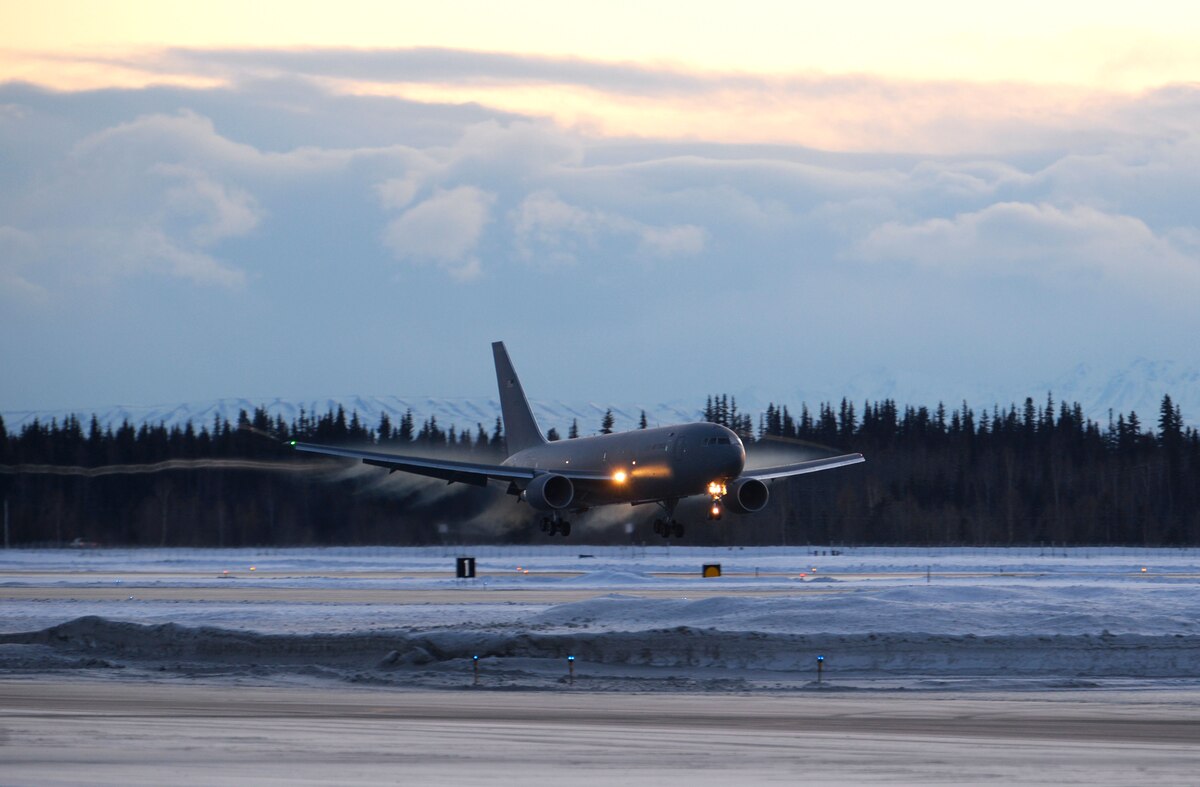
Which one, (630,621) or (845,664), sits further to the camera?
(630,621)

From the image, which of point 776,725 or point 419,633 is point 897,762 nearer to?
point 776,725

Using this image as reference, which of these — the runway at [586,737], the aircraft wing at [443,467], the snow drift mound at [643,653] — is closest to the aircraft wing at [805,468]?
the aircraft wing at [443,467]

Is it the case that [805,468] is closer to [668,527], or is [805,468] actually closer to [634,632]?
[668,527]

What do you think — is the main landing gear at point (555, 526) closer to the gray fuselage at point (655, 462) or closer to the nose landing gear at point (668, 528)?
the gray fuselage at point (655, 462)

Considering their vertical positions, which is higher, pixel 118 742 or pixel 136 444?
pixel 136 444

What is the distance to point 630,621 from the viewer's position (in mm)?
46000

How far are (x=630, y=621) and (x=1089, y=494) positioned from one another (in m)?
125

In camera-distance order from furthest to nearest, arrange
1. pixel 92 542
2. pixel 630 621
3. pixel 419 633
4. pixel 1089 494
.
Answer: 1. pixel 1089 494
2. pixel 92 542
3. pixel 630 621
4. pixel 419 633

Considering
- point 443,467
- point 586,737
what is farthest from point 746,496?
point 586,737

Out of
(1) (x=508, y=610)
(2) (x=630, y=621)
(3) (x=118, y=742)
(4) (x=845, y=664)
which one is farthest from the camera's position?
(1) (x=508, y=610)

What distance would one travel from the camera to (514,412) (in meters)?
83.5

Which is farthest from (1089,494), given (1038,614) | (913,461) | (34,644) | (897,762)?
(897,762)

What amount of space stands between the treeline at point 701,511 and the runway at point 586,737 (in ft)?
183

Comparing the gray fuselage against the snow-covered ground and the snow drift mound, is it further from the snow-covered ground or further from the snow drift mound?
the snow drift mound
